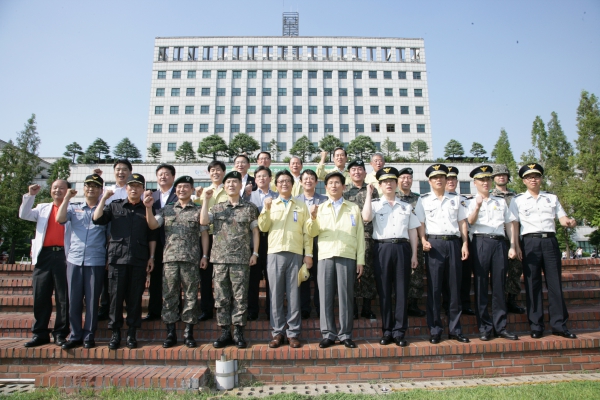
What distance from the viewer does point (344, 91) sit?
153 feet

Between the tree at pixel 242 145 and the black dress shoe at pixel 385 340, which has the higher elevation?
the tree at pixel 242 145

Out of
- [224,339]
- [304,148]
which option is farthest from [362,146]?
[224,339]

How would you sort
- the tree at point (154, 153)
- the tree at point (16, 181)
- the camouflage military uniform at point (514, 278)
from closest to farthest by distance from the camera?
the camouflage military uniform at point (514, 278) < the tree at point (16, 181) < the tree at point (154, 153)

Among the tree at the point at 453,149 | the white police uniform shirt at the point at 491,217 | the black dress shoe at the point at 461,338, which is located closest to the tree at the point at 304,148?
the tree at the point at 453,149

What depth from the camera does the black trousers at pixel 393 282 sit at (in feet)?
13.3

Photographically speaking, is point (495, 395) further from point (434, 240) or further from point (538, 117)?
point (538, 117)

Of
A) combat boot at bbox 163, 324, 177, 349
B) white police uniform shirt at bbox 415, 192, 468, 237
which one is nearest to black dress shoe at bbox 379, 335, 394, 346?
white police uniform shirt at bbox 415, 192, 468, 237

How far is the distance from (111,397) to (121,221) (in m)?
2.00

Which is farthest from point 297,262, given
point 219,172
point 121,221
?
point 121,221

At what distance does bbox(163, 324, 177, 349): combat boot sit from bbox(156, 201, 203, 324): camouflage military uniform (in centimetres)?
11

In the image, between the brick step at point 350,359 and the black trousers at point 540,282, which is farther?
the black trousers at point 540,282

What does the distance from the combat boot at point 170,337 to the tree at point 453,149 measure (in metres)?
37.0

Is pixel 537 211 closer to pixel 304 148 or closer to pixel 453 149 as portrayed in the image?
pixel 304 148

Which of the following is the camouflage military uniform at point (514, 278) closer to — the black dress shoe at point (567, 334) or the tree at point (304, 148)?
the black dress shoe at point (567, 334)
